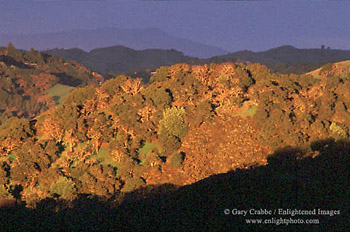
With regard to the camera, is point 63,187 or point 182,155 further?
point 182,155

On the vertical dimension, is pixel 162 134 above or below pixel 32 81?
below

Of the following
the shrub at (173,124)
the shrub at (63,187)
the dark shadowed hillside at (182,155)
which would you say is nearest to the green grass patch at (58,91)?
the dark shadowed hillside at (182,155)

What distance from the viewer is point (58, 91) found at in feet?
483

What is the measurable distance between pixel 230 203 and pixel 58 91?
137050 millimetres

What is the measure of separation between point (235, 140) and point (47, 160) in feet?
65.3

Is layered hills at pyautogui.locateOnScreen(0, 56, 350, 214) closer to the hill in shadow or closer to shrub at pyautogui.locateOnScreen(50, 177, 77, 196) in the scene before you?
shrub at pyautogui.locateOnScreen(50, 177, 77, 196)

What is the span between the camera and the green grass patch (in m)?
141

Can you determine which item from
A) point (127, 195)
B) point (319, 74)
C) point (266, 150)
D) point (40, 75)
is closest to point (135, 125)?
point (127, 195)

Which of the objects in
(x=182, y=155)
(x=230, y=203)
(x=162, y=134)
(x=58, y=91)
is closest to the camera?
(x=230, y=203)

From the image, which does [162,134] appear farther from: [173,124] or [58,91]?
[58,91]

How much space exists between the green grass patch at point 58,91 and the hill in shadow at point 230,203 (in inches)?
4524

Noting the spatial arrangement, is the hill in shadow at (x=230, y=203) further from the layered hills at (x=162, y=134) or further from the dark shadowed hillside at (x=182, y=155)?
the layered hills at (x=162, y=134)

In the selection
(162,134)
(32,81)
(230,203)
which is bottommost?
(230,203)

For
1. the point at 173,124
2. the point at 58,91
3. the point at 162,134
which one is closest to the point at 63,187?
the point at 162,134
